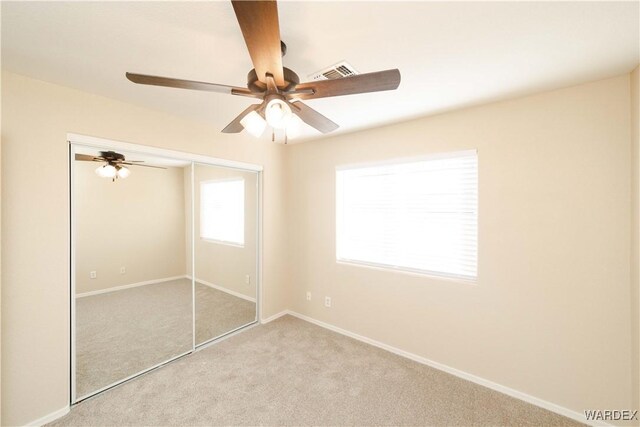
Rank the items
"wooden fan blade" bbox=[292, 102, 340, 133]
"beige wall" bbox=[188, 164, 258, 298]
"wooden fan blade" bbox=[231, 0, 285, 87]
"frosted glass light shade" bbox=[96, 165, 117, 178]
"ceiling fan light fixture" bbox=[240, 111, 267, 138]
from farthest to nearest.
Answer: "beige wall" bbox=[188, 164, 258, 298] < "frosted glass light shade" bbox=[96, 165, 117, 178] < "wooden fan blade" bbox=[292, 102, 340, 133] < "ceiling fan light fixture" bbox=[240, 111, 267, 138] < "wooden fan blade" bbox=[231, 0, 285, 87]

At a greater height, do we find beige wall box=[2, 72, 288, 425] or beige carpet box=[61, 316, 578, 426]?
beige wall box=[2, 72, 288, 425]

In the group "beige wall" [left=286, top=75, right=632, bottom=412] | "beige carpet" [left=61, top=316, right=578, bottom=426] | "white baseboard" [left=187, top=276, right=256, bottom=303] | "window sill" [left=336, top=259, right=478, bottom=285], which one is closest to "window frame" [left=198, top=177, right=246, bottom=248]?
"white baseboard" [left=187, top=276, right=256, bottom=303]

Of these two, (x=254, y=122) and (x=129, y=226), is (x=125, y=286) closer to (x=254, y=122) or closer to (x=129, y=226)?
(x=129, y=226)

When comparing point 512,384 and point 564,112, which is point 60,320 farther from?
point 564,112

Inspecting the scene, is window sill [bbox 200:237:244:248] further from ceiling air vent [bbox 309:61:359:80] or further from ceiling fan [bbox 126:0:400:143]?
ceiling air vent [bbox 309:61:359:80]

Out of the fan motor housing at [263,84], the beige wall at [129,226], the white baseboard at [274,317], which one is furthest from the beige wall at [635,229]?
the beige wall at [129,226]

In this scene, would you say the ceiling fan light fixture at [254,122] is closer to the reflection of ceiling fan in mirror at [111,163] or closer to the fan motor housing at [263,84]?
the fan motor housing at [263,84]

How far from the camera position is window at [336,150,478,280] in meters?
2.31

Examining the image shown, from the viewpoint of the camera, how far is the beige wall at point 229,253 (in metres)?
2.77

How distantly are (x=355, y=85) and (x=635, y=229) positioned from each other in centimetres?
Result: 207

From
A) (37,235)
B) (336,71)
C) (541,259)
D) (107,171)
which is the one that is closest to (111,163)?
(107,171)

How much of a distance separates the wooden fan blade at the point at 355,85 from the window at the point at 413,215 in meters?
1.51

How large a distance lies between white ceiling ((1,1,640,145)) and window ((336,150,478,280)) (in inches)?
30.3

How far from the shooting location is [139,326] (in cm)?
253
